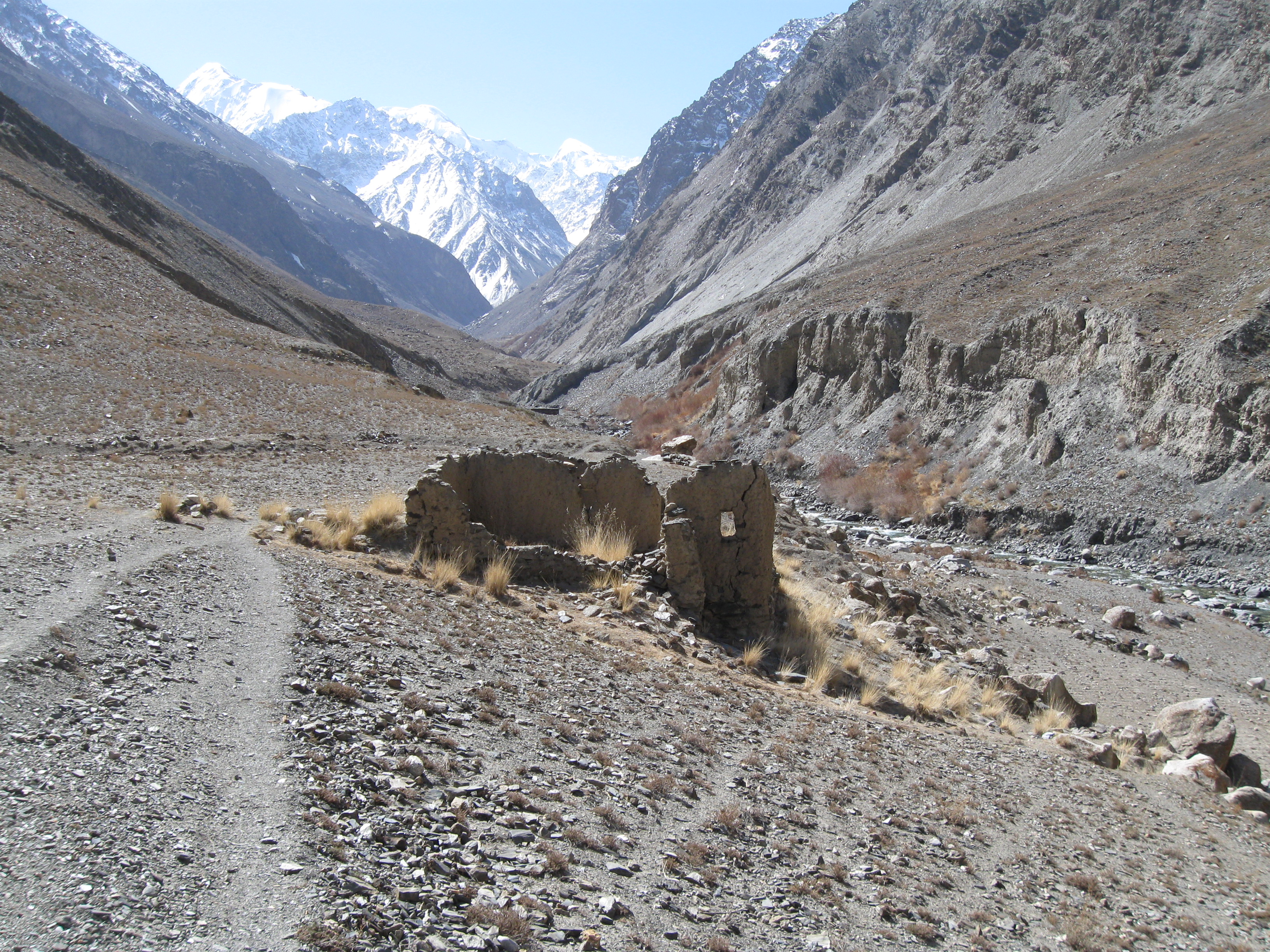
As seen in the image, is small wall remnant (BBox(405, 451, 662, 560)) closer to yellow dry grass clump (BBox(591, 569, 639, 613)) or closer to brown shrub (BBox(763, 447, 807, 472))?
yellow dry grass clump (BBox(591, 569, 639, 613))

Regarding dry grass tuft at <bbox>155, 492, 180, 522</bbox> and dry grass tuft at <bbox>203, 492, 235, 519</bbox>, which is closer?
dry grass tuft at <bbox>155, 492, 180, 522</bbox>

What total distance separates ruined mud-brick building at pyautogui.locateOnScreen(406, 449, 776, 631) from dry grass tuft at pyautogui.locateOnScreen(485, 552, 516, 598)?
0.32 meters

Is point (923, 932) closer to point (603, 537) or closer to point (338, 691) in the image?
point (338, 691)

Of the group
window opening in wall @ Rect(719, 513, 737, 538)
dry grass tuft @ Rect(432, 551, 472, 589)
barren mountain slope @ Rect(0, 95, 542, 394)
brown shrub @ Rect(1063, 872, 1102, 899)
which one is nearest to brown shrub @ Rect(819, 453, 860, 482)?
window opening in wall @ Rect(719, 513, 737, 538)

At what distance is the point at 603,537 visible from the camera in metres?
12.1

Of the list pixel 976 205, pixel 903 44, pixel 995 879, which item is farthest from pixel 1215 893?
pixel 903 44

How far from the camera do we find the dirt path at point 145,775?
312 centimetres

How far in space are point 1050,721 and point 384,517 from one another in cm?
928

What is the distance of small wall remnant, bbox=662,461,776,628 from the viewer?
11.5 m

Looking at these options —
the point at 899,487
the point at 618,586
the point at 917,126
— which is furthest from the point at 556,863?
the point at 917,126

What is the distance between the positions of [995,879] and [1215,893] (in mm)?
2202

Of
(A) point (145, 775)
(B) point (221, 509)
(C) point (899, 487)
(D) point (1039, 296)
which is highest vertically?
(D) point (1039, 296)

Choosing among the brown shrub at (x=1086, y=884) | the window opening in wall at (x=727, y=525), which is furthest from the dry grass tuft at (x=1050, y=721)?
the window opening in wall at (x=727, y=525)

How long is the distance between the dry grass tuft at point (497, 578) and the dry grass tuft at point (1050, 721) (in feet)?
22.5
